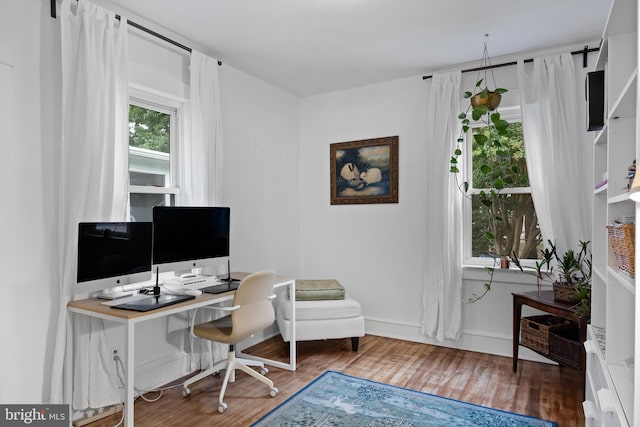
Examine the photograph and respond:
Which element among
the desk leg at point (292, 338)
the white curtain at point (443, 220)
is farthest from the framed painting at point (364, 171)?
the desk leg at point (292, 338)

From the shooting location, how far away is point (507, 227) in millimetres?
3754

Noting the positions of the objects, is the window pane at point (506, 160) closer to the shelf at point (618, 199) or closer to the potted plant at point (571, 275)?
the potted plant at point (571, 275)

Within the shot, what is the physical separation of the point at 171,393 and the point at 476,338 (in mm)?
2673

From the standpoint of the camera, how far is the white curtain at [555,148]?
3.25 meters

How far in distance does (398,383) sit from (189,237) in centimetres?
191

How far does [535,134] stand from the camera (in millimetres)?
3424

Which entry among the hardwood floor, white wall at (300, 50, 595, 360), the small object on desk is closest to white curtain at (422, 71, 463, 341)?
white wall at (300, 50, 595, 360)

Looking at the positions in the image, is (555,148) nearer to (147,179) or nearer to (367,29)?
(367,29)

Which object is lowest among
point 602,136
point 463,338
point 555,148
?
point 463,338

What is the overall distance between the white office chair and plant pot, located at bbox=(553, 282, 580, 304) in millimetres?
2084

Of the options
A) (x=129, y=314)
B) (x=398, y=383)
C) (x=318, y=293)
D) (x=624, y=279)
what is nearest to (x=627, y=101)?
(x=624, y=279)

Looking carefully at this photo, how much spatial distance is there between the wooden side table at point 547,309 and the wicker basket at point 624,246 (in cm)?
114

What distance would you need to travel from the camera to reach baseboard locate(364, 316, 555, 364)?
361 cm

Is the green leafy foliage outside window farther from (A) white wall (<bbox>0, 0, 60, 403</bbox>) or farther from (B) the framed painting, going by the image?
(B) the framed painting
